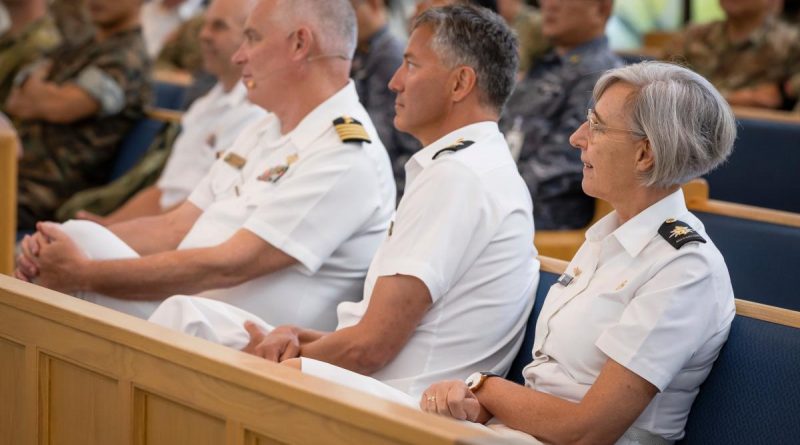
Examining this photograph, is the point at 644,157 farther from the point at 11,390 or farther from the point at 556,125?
the point at 556,125

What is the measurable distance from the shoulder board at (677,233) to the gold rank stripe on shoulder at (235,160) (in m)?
1.40

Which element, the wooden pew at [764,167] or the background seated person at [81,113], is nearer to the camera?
the wooden pew at [764,167]

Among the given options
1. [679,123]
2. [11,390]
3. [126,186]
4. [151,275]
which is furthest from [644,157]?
A: [126,186]

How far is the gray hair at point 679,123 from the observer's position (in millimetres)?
1748

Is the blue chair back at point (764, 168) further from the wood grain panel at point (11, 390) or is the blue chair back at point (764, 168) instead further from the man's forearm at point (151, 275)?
the wood grain panel at point (11, 390)

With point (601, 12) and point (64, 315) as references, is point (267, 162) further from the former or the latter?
point (601, 12)

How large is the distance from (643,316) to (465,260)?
17.9 inches

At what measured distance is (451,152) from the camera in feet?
6.95

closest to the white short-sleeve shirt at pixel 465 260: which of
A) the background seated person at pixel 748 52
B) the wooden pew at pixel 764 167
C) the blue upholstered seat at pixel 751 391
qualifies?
the blue upholstered seat at pixel 751 391

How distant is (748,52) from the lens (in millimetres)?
4691

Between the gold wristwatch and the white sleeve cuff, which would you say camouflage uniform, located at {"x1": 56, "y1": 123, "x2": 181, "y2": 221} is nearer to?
the white sleeve cuff

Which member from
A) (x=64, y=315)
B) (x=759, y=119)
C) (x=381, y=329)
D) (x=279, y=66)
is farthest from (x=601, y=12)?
(x=64, y=315)

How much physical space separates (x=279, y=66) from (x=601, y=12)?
143cm

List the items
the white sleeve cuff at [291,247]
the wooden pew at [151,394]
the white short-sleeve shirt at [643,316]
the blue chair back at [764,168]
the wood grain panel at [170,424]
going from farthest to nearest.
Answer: the blue chair back at [764,168], the white sleeve cuff at [291,247], the white short-sleeve shirt at [643,316], the wood grain panel at [170,424], the wooden pew at [151,394]
